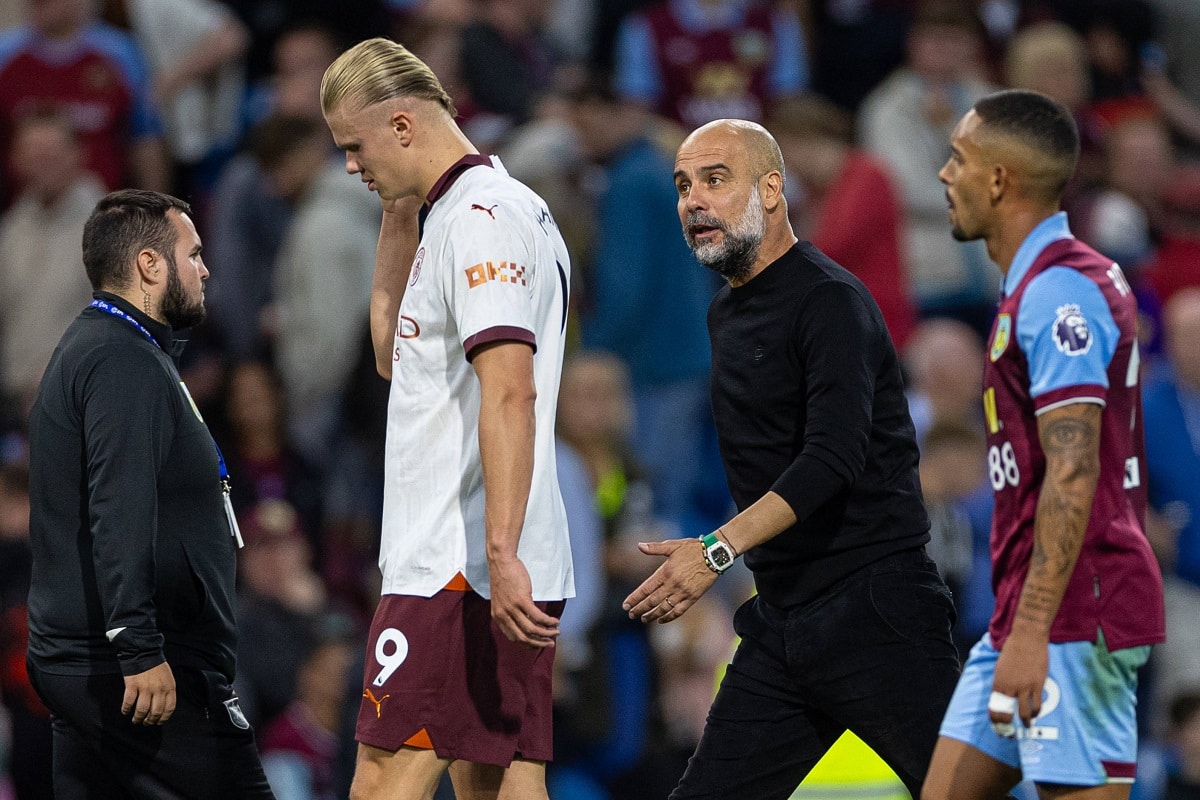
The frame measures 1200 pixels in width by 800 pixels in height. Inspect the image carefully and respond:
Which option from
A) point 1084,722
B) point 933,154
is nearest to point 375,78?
point 1084,722

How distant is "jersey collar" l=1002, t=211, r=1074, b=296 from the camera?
4699mm

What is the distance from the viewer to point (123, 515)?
477 cm

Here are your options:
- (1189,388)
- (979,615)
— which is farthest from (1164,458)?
(979,615)

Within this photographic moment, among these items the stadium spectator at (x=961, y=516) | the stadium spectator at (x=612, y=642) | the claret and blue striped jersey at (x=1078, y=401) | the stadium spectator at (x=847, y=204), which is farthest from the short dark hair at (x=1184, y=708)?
the claret and blue striped jersey at (x=1078, y=401)

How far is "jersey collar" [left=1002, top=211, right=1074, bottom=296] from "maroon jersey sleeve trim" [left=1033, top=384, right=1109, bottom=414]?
0.38 m

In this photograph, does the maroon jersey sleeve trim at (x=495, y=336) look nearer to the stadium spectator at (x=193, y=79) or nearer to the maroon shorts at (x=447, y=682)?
the maroon shorts at (x=447, y=682)

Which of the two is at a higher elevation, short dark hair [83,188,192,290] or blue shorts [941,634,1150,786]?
short dark hair [83,188,192,290]

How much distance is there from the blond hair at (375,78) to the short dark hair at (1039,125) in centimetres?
151

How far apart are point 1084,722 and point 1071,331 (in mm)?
968

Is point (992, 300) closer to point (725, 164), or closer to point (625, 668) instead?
point (625, 668)

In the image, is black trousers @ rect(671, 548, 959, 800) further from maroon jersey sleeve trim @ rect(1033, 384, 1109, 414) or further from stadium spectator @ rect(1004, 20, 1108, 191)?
stadium spectator @ rect(1004, 20, 1108, 191)

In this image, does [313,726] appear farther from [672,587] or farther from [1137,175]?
[1137,175]

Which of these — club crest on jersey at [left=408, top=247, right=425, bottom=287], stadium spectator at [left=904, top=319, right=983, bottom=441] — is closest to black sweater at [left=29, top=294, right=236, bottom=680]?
club crest on jersey at [left=408, top=247, right=425, bottom=287]

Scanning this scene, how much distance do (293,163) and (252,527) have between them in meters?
2.16
